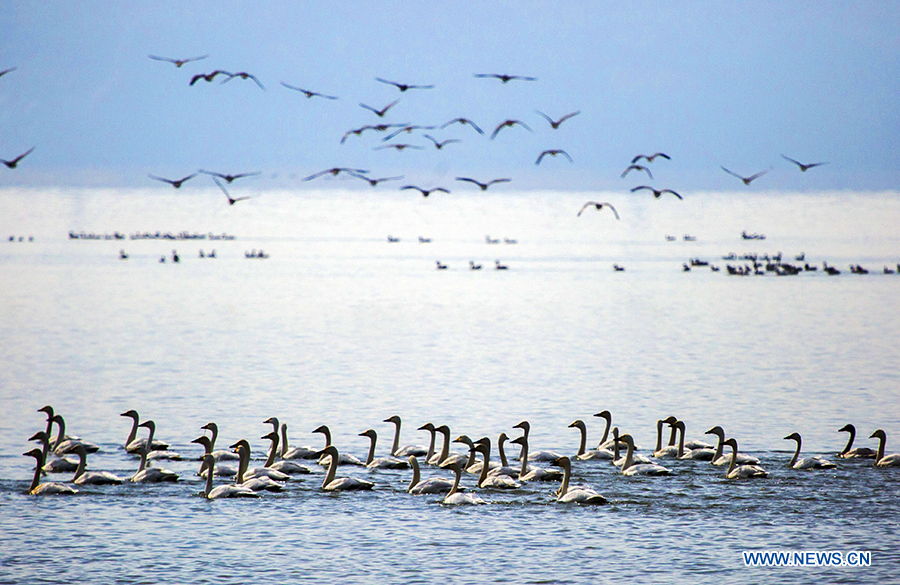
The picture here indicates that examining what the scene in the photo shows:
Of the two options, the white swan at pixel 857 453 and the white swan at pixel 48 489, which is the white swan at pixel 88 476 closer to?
the white swan at pixel 48 489

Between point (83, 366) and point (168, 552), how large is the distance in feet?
73.2

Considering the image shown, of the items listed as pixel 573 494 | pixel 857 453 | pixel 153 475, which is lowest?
pixel 153 475

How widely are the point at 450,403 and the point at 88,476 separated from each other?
12080mm

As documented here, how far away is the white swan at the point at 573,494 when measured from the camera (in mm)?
20656

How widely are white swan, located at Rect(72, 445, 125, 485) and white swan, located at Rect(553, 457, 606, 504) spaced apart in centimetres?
846

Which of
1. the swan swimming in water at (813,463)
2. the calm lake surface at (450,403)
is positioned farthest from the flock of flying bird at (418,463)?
the calm lake surface at (450,403)

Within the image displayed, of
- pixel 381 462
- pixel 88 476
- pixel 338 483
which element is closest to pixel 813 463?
pixel 381 462

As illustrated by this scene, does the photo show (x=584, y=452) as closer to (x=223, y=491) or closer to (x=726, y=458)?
(x=726, y=458)

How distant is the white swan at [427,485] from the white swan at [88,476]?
5.66 m

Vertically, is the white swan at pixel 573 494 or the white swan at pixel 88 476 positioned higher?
the white swan at pixel 573 494

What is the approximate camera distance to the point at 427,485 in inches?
848

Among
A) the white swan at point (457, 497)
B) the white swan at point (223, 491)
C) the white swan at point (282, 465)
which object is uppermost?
the white swan at point (282, 465)

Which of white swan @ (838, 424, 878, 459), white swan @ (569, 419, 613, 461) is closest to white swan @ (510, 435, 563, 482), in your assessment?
white swan @ (569, 419, 613, 461)

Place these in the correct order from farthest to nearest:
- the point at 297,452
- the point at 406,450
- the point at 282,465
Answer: the point at 406,450, the point at 297,452, the point at 282,465
